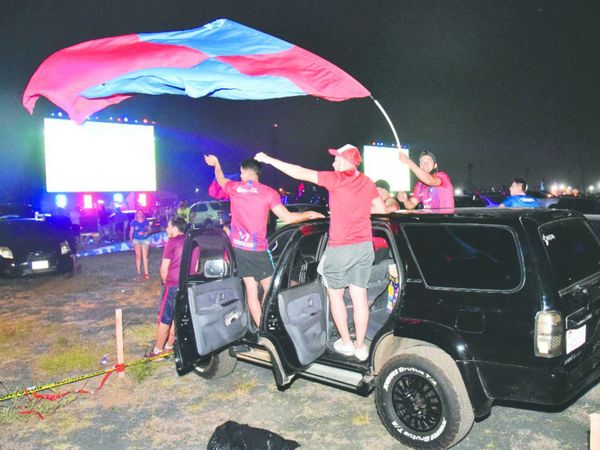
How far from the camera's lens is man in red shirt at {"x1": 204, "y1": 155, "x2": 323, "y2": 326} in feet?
16.0

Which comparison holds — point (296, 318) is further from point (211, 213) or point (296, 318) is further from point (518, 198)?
point (211, 213)

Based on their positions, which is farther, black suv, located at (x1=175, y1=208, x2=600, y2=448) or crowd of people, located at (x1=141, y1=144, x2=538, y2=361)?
crowd of people, located at (x1=141, y1=144, x2=538, y2=361)

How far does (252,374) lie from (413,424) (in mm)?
2306

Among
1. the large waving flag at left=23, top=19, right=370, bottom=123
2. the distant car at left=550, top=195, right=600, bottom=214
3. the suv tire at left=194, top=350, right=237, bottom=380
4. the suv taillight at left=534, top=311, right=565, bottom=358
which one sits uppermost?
the large waving flag at left=23, top=19, right=370, bottom=123

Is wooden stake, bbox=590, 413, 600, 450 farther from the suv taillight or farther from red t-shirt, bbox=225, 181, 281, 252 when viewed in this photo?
red t-shirt, bbox=225, 181, 281, 252

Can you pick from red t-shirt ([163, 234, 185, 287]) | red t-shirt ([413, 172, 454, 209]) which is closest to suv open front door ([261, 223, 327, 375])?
red t-shirt ([163, 234, 185, 287])

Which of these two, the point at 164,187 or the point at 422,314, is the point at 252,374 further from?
the point at 164,187

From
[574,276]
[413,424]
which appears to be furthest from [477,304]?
[413,424]

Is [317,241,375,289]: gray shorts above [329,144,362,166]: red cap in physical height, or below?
below

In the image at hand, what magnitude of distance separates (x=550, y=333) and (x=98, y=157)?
78.4 ft

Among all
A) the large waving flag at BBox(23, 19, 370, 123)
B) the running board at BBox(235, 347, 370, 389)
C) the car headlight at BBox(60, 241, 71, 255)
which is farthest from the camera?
the car headlight at BBox(60, 241, 71, 255)

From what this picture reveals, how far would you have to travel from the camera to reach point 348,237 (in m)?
4.12

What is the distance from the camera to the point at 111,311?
8352 millimetres

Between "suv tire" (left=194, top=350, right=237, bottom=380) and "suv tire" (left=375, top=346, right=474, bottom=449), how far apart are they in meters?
1.99
